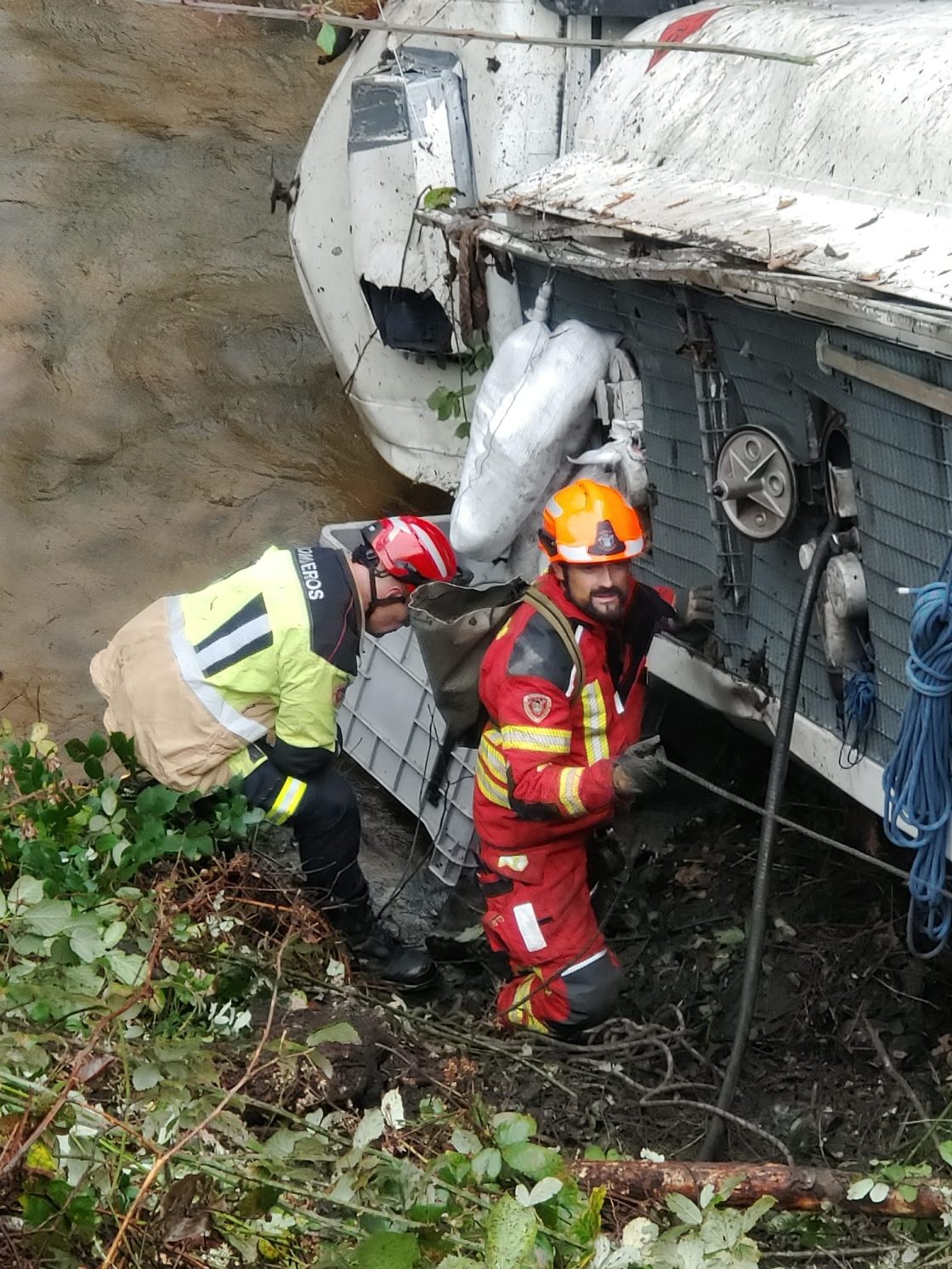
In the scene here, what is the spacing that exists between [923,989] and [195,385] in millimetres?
5564

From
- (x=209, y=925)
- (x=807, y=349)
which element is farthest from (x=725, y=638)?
(x=209, y=925)

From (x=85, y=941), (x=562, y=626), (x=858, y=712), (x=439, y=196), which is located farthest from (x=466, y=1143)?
(x=439, y=196)

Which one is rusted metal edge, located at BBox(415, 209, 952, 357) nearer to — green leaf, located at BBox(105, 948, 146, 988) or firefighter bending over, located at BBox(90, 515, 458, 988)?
firefighter bending over, located at BBox(90, 515, 458, 988)

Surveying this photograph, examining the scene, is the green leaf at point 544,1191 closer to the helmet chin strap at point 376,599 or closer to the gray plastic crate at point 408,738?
the helmet chin strap at point 376,599

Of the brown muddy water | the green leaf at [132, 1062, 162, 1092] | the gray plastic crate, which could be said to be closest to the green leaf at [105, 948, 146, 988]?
the green leaf at [132, 1062, 162, 1092]

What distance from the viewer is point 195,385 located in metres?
7.88

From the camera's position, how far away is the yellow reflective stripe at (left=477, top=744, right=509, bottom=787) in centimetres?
379

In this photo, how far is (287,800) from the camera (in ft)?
13.4

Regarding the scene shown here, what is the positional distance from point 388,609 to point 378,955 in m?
1.16

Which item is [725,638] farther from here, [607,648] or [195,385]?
[195,385]

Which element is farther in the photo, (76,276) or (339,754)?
(76,276)

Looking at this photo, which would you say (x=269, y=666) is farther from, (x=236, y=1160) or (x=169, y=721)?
(x=236, y=1160)

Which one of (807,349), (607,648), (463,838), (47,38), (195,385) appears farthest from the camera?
(47,38)

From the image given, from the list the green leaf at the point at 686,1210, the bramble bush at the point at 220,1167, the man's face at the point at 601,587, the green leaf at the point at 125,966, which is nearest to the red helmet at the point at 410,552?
the man's face at the point at 601,587
